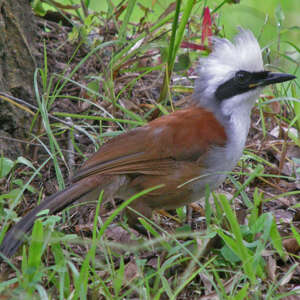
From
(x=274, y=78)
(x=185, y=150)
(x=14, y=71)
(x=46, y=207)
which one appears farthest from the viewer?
(x=14, y=71)

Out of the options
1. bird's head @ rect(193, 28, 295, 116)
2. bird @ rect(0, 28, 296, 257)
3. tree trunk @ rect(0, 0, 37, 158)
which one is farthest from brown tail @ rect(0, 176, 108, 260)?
bird's head @ rect(193, 28, 295, 116)

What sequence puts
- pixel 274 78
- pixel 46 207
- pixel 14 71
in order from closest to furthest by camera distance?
pixel 46 207, pixel 274 78, pixel 14 71

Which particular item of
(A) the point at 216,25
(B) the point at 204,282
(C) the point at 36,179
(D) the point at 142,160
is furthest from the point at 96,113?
(B) the point at 204,282

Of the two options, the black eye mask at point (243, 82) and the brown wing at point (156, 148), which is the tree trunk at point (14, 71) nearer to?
the brown wing at point (156, 148)

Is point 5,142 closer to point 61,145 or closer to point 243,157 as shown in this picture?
point 61,145

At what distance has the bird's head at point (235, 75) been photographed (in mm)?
4258

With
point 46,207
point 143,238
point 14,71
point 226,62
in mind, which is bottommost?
point 143,238

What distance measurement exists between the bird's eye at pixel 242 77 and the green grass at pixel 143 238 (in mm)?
693

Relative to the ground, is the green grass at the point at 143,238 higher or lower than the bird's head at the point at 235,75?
lower

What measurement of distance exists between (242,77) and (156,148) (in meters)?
0.86

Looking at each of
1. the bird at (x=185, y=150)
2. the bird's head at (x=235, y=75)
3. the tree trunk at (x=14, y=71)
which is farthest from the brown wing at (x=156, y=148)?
the tree trunk at (x=14, y=71)

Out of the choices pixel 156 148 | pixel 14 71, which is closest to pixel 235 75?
pixel 156 148

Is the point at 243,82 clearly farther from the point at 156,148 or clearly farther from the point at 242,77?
the point at 156,148

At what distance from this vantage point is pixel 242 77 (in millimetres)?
4344
